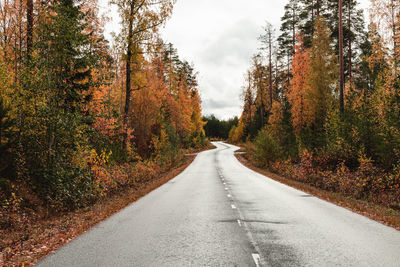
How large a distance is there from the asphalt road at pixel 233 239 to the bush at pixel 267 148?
17.9 m

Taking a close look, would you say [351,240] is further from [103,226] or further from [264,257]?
[103,226]

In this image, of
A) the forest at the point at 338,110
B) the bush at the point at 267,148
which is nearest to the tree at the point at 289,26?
the forest at the point at 338,110

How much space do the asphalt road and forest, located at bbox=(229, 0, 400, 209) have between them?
18.6 feet

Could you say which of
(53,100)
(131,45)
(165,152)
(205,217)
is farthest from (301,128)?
(53,100)

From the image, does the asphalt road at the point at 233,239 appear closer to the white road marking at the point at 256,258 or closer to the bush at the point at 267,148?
the white road marking at the point at 256,258

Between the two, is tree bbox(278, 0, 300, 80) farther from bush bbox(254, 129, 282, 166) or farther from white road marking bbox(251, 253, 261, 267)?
white road marking bbox(251, 253, 261, 267)

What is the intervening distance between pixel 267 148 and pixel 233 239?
2298cm

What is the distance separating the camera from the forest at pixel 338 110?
13.2 m

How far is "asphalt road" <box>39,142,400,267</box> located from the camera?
4.90m

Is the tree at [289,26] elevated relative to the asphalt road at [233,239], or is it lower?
elevated

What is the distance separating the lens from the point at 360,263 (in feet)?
15.4

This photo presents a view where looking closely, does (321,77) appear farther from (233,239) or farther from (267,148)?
(233,239)

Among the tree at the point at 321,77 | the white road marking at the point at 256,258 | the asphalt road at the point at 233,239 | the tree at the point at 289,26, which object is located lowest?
the asphalt road at the point at 233,239

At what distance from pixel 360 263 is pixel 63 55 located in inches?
416
